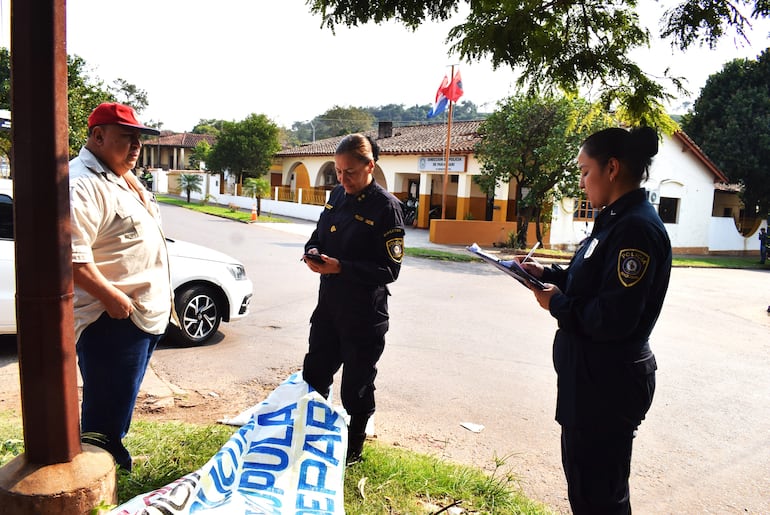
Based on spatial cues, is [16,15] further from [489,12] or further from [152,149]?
[152,149]

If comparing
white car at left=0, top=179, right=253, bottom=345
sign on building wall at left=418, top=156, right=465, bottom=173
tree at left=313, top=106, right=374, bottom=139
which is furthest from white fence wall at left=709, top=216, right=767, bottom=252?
tree at left=313, top=106, right=374, bottom=139

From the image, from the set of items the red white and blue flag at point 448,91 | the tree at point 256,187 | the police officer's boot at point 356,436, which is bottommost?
the police officer's boot at point 356,436

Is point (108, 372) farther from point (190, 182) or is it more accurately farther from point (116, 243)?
point (190, 182)

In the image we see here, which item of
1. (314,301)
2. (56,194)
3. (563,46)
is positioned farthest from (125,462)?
(314,301)

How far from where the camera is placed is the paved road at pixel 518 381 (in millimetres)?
3752

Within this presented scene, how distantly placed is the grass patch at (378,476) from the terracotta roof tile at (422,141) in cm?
1932

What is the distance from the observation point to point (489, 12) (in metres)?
3.98

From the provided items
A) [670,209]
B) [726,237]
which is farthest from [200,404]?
[726,237]

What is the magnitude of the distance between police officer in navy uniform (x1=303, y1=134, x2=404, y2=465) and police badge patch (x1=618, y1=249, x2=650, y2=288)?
1.36 meters

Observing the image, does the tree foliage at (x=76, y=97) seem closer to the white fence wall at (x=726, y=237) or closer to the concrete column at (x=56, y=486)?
the concrete column at (x=56, y=486)

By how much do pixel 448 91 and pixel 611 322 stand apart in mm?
19631

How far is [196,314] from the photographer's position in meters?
5.94

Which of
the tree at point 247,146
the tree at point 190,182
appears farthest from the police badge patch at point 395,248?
the tree at point 190,182

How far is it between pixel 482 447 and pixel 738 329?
21.7 feet
